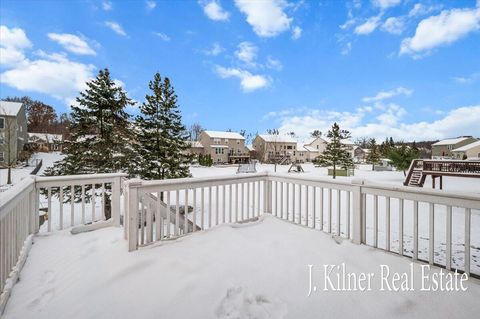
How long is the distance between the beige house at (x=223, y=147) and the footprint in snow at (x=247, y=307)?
38495 millimetres

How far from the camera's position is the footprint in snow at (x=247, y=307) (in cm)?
182

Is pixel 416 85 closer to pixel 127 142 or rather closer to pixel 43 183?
pixel 127 142

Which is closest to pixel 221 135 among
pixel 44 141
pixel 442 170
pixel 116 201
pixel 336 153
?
pixel 336 153

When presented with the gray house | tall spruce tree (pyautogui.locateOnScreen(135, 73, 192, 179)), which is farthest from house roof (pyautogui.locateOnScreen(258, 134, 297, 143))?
tall spruce tree (pyautogui.locateOnScreen(135, 73, 192, 179))

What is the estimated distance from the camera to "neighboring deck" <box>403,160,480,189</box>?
38.8 ft

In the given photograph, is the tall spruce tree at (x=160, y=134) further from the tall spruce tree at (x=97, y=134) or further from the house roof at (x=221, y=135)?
the house roof at (x=221, y=135)

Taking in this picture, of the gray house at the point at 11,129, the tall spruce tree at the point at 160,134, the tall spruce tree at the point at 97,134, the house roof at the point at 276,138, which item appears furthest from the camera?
the house roof at the point at 276,138

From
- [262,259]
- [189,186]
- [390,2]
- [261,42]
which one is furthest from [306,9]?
[262,259]

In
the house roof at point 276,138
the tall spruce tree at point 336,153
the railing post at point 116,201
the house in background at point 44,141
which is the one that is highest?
the house roof at point 276,138

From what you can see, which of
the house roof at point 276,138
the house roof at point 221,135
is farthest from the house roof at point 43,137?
the house roof at point 276,138

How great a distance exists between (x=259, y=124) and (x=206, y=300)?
5521 cm

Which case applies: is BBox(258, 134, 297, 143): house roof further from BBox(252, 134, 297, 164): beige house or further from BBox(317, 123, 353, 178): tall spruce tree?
BBox(317, 123, 353, 178): tall spruce tree

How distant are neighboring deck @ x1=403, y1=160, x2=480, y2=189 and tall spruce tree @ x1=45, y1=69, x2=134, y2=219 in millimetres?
14176

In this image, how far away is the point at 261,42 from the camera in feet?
53.4
